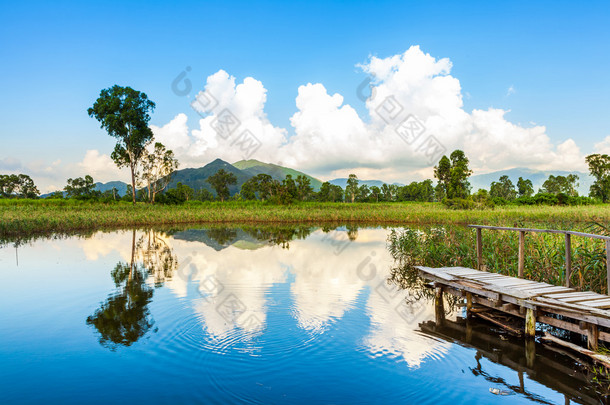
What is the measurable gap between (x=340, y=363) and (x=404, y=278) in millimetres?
6404

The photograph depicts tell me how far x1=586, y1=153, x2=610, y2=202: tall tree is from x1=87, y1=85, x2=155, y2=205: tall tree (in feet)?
191

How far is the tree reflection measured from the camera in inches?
265

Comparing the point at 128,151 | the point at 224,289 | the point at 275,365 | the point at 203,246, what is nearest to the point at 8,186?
the point at 128,151

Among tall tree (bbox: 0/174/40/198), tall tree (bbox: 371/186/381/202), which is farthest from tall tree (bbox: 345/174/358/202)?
tall tree (bbox: 0/174/40/198)

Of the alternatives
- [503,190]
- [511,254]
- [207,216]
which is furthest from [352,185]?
[511,254]

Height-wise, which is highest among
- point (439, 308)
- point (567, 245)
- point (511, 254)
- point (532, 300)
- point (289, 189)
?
point (289, 189)

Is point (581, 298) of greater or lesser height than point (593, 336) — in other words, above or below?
above

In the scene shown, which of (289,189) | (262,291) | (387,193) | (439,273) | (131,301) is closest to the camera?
(439,273)

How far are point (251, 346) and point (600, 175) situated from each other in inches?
2447

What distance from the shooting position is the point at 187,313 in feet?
25.1

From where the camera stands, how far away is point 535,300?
6.08 meters

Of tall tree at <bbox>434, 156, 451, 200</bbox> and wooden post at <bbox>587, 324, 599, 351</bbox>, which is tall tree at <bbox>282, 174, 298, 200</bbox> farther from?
wooden post at <bbox>587, 324, 599, 351</bbox>

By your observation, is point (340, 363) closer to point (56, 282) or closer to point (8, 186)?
point (56, 282)

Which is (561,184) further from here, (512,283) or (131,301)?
(131,301)
